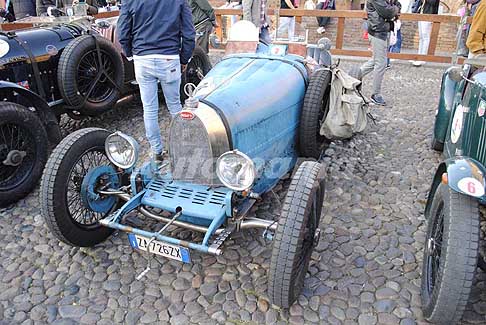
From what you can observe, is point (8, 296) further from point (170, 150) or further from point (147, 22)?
point (147, 22)

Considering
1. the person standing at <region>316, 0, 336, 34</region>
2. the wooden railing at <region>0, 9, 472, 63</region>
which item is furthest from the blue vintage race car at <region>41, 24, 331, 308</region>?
the person standing at <region>316, 0, 336, 34</region>

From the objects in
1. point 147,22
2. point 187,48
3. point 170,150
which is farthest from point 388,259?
point 147,22

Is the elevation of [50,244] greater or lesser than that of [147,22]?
lesser

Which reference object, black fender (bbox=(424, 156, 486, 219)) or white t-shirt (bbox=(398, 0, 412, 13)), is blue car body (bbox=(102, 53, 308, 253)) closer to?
black fender (bbox=(424, 156, 486, 219))

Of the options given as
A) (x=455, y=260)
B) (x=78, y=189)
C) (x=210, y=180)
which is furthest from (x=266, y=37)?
(x=455, y=260)

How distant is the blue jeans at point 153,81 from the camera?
376 cm

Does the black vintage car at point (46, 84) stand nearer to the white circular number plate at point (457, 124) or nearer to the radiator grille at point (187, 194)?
the radiator grille at point (187, 194)

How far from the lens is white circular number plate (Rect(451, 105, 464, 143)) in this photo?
3.34 metres

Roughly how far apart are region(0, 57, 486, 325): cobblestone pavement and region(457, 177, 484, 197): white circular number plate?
0.77 meters

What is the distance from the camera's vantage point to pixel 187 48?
3.84 m

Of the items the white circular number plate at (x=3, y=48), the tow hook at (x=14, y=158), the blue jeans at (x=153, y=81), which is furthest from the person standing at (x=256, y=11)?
the tow hook at (x=14, y=158)

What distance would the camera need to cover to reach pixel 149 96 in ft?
12.6

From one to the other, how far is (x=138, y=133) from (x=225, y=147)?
8.95ft

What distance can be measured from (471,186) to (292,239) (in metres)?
0.99
